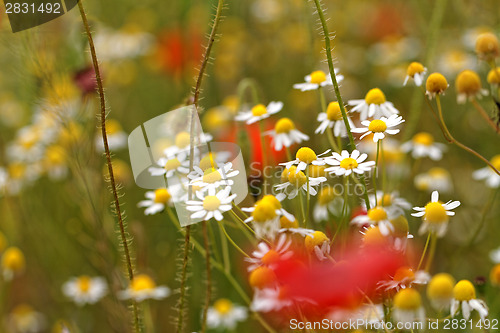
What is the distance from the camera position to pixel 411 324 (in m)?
0.43

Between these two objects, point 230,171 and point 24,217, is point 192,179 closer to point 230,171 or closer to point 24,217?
point 230,171

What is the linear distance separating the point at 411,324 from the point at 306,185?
150 millimetres

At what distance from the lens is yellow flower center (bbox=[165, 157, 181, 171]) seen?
0.61 m

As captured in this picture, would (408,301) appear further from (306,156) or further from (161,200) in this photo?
(161,200)

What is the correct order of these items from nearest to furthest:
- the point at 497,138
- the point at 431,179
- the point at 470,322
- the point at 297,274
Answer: the point at 297,274 < the point at 470,322 < the point at 431,179 < the point at 497,138

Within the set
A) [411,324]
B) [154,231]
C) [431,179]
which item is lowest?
[154,231]

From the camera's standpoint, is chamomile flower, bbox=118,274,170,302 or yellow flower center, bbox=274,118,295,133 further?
chamomile flower, bbox=118,274,170,302

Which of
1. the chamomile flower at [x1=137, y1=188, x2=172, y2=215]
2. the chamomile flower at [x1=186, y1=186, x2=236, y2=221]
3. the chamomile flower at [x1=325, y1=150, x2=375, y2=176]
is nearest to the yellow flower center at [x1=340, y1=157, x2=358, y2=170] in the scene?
the chamomile flower at [x1=325, y1=150, x2=375, y2=176]

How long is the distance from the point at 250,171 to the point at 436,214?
1.00 ft

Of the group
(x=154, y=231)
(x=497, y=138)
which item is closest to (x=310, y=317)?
(x=154, y=231)

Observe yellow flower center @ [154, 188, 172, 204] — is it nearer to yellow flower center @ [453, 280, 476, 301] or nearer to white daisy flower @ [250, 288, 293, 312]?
white daisy flower @ [250, 288, 293, 312]

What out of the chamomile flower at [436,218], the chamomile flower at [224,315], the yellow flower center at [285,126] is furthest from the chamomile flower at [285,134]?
the chamomile flower at [224,315]

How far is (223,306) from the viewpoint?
87 cm

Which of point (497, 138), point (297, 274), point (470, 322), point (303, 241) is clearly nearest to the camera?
point (297, 274)
